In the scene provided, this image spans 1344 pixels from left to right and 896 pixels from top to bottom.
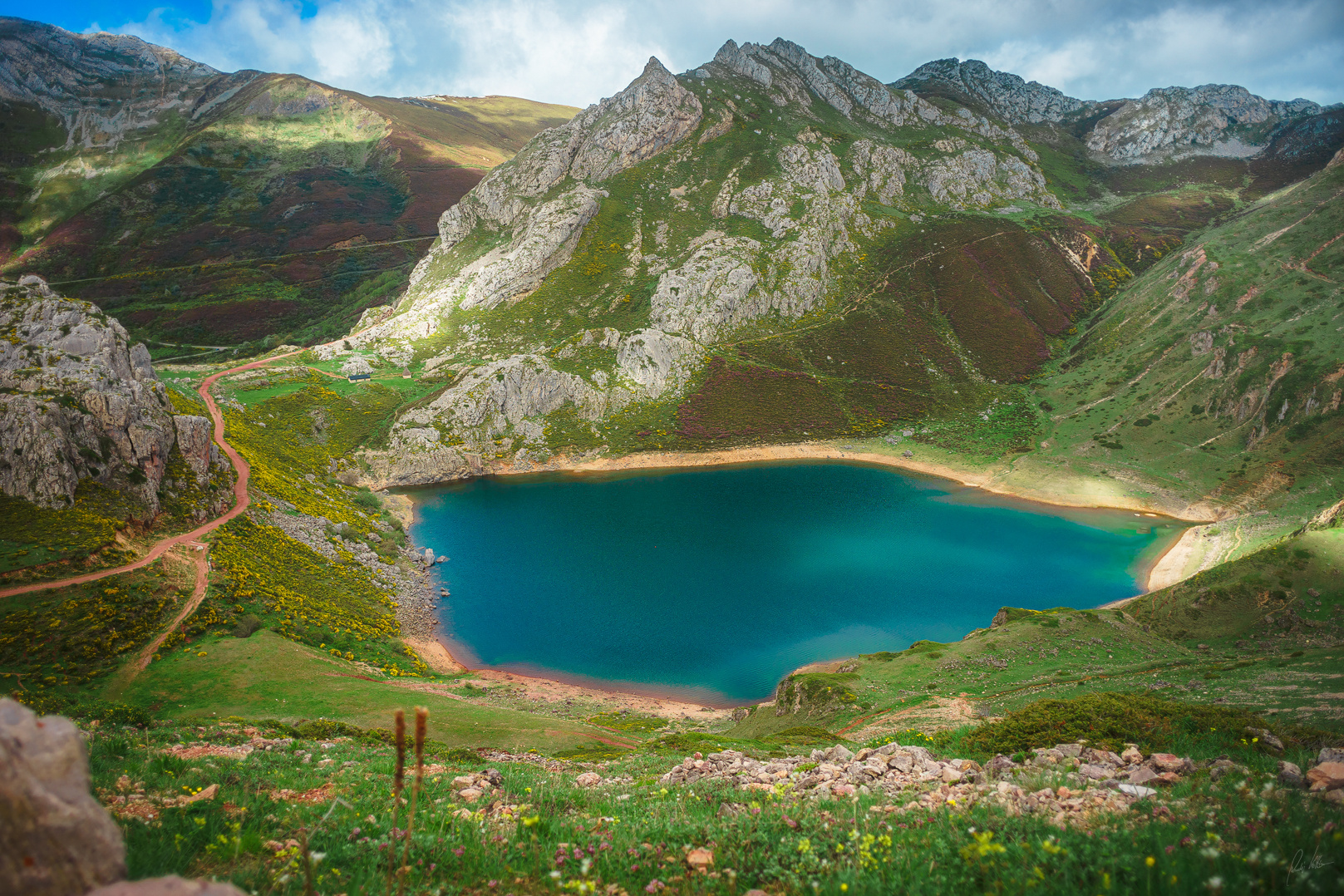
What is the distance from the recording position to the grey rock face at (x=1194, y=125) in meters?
181

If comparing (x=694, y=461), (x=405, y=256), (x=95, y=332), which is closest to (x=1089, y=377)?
(x=694, y=461)

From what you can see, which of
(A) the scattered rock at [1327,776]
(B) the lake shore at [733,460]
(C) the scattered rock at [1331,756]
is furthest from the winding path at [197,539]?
(C) the scattered rock at [1331,756]

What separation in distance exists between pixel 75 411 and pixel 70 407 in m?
0.54

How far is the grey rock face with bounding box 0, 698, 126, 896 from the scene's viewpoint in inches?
130

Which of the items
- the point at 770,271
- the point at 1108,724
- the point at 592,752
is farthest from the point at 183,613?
the point at 770,271

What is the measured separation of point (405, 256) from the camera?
546 feet

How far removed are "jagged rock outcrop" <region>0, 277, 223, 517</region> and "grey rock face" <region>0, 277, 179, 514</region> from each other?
0.20 ft

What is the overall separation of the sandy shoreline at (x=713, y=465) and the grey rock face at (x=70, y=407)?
2418 centimetres

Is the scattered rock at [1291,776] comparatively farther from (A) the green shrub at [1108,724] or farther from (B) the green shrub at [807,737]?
A: (B) the green shrub at [807,737]

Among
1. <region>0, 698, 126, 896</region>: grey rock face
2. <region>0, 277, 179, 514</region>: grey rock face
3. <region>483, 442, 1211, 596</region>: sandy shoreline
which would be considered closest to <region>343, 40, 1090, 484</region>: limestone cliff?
<region>483, 442, 1211, 596</region>: sandy shoreline

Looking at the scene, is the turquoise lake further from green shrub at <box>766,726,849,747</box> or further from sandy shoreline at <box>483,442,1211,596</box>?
green shrub at <box>766,726,849,747</box>

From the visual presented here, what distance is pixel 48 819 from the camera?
11.3 ft

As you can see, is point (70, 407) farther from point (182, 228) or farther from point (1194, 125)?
point (1194, 125)

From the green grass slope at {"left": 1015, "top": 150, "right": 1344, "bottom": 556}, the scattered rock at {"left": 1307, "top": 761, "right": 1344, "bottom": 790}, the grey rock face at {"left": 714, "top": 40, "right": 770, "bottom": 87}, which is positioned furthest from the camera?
the grey rock face at {"left": 714, "top": 40, "right": 770, "bottom": 87}
